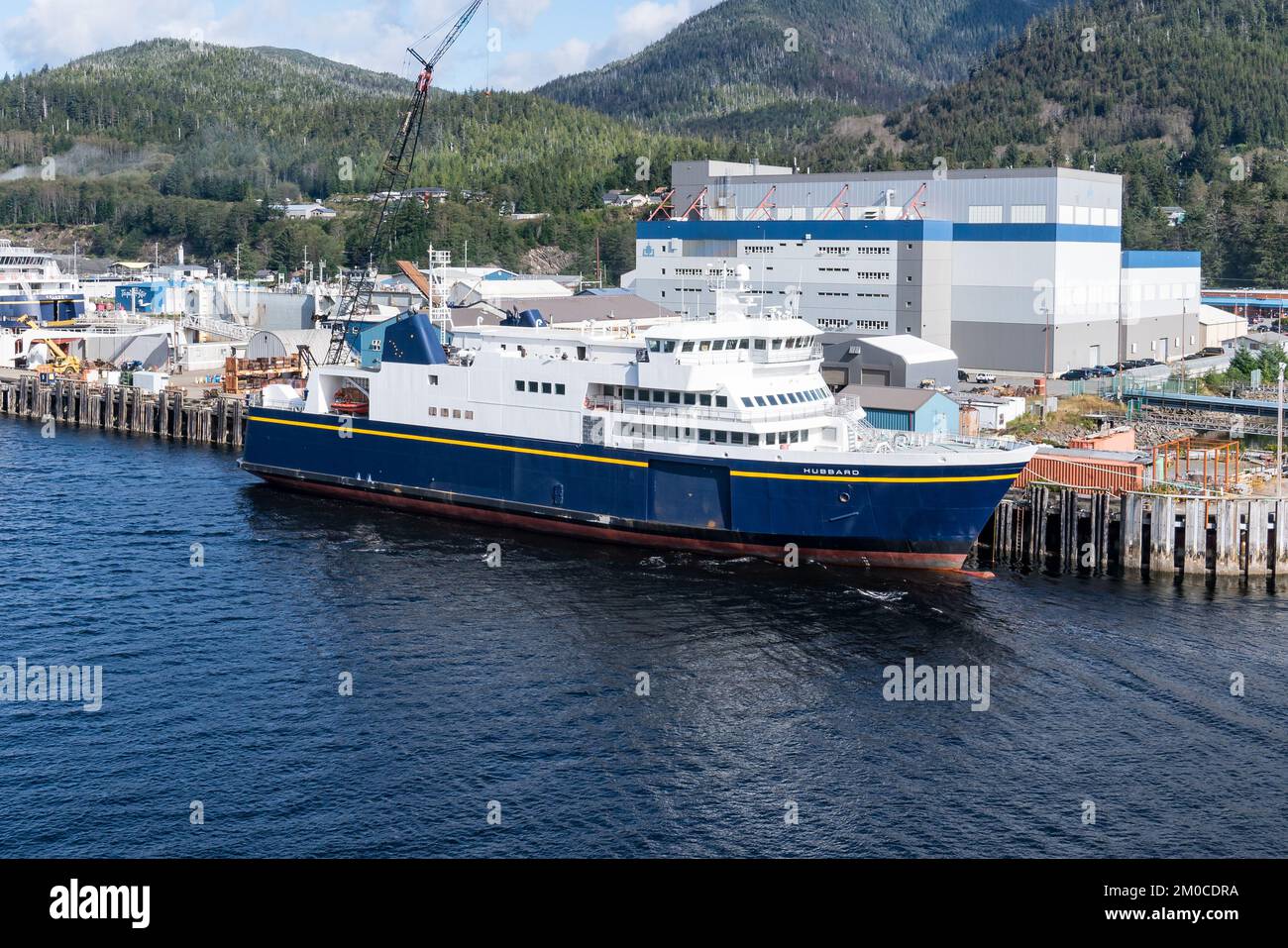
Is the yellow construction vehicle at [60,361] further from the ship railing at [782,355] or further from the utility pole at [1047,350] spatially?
the utility pole at [1047,350]

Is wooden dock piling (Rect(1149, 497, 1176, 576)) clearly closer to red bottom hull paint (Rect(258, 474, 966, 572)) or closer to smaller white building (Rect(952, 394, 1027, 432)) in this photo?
red bottom hull paint (Rect(258, 474, 966, 572))

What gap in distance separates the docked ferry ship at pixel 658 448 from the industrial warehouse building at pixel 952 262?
1041 inches

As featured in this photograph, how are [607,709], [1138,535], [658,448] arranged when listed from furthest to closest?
[658,448]
[1138,535]
[607,709]

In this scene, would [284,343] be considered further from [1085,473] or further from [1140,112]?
[1140,112]

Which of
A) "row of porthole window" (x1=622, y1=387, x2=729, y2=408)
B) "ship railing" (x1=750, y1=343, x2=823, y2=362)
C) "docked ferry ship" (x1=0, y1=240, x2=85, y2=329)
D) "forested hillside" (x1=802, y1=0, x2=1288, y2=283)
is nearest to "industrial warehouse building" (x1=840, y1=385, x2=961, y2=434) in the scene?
"ship railing" (x1=750, y1=343, x2=823, y2=362)

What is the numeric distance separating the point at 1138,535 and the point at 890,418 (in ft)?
47.3

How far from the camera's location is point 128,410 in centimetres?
7238

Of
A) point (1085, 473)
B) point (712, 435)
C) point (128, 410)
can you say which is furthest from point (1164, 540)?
point (128, 410)

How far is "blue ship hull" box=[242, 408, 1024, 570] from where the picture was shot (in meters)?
42.3

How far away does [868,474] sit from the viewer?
139 feet

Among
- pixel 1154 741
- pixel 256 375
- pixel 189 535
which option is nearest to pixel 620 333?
pixel 189 535

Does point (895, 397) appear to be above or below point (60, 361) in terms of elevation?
below

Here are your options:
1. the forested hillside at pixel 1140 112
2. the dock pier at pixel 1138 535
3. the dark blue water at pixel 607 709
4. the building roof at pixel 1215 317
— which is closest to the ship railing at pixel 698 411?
the dark blue water at pixel 607 709
